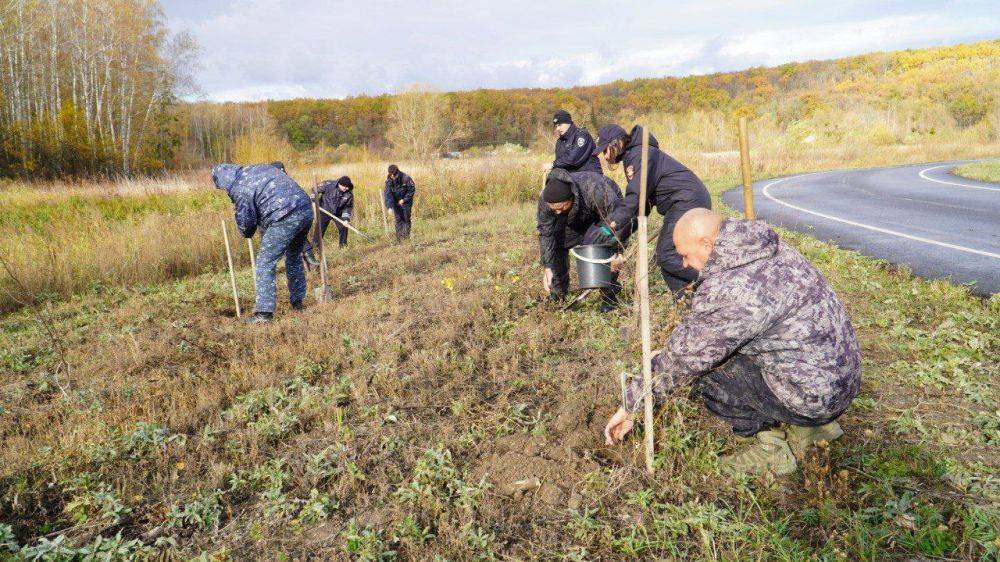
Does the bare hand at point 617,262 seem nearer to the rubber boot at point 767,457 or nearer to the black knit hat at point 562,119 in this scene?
the rubber boot at point 767,457

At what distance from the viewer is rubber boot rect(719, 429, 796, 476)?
2.62 metres

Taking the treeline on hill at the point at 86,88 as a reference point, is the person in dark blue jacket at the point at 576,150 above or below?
below

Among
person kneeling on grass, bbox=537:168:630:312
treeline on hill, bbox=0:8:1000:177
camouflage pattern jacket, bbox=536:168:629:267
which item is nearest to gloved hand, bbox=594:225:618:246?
person kneeling on grass, bbox=537:168:630:312

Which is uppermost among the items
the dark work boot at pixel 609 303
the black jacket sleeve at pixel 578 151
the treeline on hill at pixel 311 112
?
the treeline on hill at pixel 311 112

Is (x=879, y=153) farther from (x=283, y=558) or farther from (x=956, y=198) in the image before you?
(x=283, y=558)

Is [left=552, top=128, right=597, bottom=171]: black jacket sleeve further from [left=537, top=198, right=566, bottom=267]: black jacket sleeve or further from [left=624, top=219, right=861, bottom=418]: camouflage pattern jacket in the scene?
[left=624, top=219, right=861, bottom=418]: camouflage pattern jacket

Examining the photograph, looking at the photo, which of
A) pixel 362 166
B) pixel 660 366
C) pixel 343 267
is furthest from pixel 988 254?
pixel 362 166

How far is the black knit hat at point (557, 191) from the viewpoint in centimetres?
455

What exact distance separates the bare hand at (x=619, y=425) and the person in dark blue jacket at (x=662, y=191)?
5.75ft

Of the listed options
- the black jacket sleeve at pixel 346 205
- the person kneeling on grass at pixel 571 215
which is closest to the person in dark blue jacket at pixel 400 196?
the black jacket sleeve at pixel 346 205

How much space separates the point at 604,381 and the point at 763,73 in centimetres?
6599

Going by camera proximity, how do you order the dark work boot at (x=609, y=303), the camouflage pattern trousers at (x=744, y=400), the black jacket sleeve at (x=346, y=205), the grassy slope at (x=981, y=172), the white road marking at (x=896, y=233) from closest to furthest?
1. the camouflage pattern trousers at (x=744, y=400)
2. the dark work boot at (x=609, y=303)
3. the white road marking at (x=896, y=233)
4. the black jacket sleeve at (x=346, y=205)
5. the grassy slope at (x=981, y=172)

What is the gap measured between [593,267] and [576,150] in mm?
2527

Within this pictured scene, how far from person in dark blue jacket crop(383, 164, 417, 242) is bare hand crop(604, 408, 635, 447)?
28.5 ft
